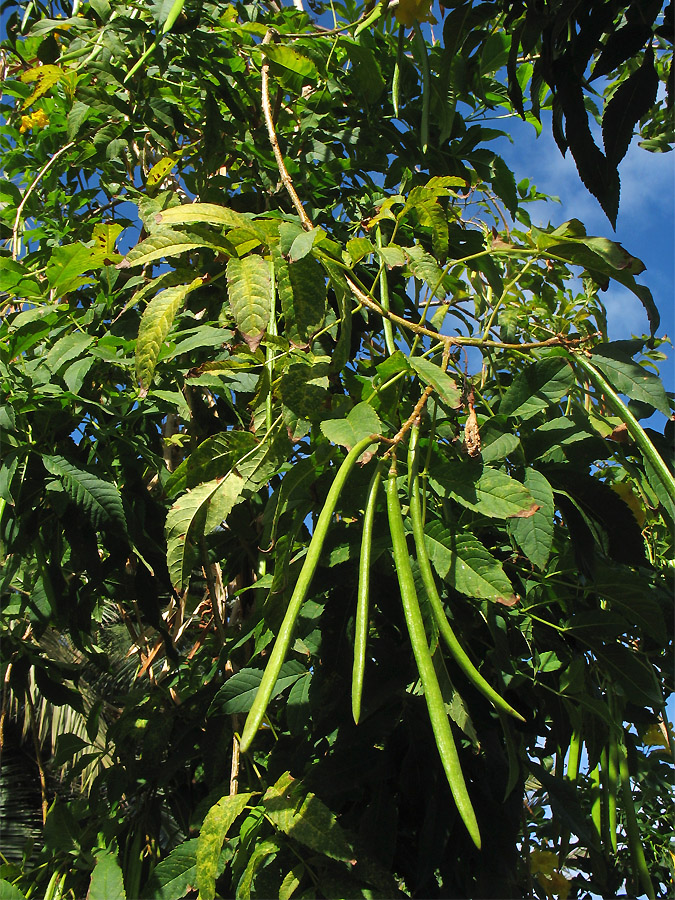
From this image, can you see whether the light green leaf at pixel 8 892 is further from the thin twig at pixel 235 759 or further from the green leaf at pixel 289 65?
the green leaf at pixel 289 65

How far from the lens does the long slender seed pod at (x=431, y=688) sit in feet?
1.81

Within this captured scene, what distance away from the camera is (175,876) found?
1.04m

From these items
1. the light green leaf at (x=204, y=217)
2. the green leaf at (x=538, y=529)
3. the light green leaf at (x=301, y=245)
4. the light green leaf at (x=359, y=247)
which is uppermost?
the light green leaf at (x=359, y=247)

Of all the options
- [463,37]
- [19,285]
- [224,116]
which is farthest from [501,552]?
[224,116]

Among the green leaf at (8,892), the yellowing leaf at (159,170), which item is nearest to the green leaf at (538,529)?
the green leaf at (8,892)

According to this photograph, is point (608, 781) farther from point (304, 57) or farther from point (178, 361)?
point (304, 57)

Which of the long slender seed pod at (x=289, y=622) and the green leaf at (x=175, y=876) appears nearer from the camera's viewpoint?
the long slender seed pod at (x=289, y=622)

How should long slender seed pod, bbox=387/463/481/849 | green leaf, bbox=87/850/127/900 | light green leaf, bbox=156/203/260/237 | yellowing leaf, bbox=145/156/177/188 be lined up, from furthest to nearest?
yellowing leaf, bbox=145/156/177/188 → green leaf, bbox=87/850/127/900 → light green leaf, bbox=156/203/260/237 → long slender seed pod, bbox=387/463/481/849

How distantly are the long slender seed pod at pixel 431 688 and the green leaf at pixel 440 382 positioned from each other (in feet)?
0.34

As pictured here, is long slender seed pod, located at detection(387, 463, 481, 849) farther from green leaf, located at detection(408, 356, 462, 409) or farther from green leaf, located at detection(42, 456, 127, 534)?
green leaf, located at detection(42, 456, 127, 534)

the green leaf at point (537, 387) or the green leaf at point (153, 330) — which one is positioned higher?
the green leaf at point (537, 387)

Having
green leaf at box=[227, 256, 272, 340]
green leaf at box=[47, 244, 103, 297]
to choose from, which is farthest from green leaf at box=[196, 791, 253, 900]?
green leaf at box=[47, 244, 103, 297]

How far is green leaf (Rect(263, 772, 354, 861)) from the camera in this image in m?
0.89

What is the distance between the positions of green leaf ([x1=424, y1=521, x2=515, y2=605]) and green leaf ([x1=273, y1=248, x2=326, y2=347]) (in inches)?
11.6
